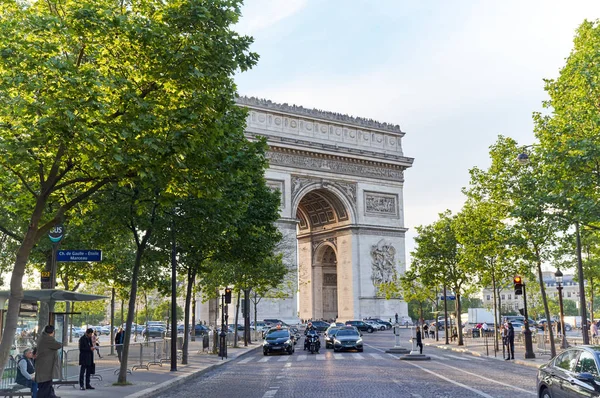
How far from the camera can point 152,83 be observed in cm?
1457

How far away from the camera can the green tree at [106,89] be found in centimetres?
1252

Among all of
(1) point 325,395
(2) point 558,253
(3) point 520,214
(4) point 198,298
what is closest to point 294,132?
(4) point 198,298

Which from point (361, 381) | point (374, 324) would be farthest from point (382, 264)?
point (361, 381)

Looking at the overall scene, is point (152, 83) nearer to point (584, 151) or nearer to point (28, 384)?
point (28, 384)

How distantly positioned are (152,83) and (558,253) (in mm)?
24784

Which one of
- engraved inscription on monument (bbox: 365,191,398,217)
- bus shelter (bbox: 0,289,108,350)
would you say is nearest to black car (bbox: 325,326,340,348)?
bus shelter (bbox: 0,289,108,350)

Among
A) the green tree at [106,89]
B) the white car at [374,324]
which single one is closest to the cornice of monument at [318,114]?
the white car at [374,324]

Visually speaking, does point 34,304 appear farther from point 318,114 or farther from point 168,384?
point 318,114

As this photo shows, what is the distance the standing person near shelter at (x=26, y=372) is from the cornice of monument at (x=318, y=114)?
49.2 m

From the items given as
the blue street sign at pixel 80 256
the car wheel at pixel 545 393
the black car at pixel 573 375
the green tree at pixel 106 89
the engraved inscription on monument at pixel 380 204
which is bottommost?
the car wheel at pixel 545 393

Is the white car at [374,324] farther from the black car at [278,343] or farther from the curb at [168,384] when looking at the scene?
the curb at [168,384]

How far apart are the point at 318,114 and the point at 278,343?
3762 cm

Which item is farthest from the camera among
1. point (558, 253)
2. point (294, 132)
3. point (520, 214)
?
point (294, 132)

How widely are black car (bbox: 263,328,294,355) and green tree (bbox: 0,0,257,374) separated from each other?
21.9 m
